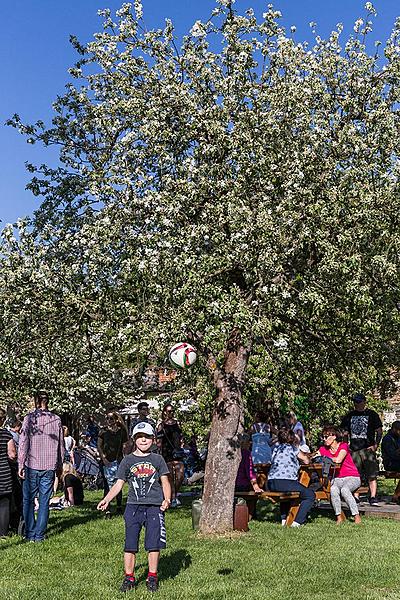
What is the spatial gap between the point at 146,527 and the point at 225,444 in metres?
3.50

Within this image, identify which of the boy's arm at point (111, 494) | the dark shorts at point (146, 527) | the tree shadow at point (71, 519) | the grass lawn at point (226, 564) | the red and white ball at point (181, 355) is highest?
the red and white ball at point (181, 355)

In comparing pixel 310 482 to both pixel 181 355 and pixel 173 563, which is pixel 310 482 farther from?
pixel 173 563

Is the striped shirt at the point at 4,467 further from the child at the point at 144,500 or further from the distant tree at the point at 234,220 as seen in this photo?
the child at the point at 144,500

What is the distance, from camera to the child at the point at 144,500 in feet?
26.6

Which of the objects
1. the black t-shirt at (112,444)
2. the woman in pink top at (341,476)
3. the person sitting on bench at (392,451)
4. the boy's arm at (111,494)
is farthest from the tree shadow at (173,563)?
the person sitting on bench at (392,451)

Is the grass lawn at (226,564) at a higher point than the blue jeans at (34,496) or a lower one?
lower

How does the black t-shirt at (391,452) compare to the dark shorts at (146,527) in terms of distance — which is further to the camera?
the black t-shirt at (391,452)

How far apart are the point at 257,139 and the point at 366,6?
3371 mm

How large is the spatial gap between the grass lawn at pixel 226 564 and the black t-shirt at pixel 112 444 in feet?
5.89

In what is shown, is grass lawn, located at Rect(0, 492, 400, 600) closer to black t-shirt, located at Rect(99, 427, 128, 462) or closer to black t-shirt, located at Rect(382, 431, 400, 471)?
black t-shirt, located at Rect(99, 427, 128, 462)

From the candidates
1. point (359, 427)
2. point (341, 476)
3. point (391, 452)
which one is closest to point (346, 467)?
point (341, 476)

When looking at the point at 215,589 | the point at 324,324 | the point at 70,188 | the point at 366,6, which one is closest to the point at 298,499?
the point at 324,324

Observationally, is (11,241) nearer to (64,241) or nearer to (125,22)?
(64,241)

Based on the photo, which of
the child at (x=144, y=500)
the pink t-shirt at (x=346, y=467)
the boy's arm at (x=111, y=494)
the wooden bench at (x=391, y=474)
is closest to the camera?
the child at (x=144, y=500)
